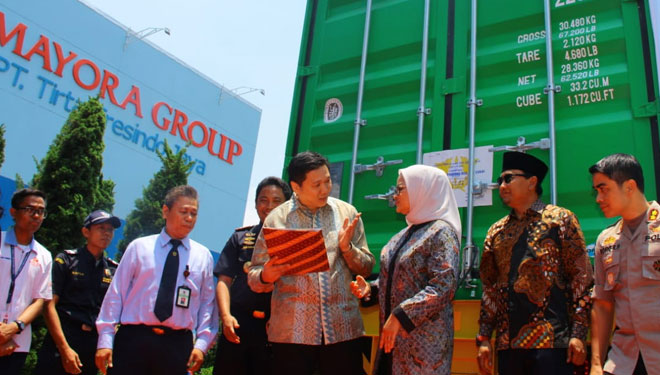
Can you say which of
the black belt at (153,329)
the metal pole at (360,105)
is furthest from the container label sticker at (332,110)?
the black belt at (153,329)

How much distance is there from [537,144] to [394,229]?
916 millimetres

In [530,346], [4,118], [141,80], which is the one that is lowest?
[530,346]

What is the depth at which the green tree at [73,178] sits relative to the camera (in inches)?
327

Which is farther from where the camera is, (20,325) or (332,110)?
(332,110)

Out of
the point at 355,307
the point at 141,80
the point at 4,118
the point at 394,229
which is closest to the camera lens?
the point at 355,307

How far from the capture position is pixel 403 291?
2275mm

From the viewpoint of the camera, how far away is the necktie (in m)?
2.55

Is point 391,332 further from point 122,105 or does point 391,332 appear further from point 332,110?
point 122,105

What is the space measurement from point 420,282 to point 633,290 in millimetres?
787

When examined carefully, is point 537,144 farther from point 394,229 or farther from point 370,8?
point 370,8

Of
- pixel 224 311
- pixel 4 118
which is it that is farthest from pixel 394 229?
pixel 4 118

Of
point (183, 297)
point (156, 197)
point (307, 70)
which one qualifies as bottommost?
point (183, 297)

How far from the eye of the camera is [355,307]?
7.98 ft

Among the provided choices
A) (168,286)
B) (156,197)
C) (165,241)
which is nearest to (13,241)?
(165,241)
